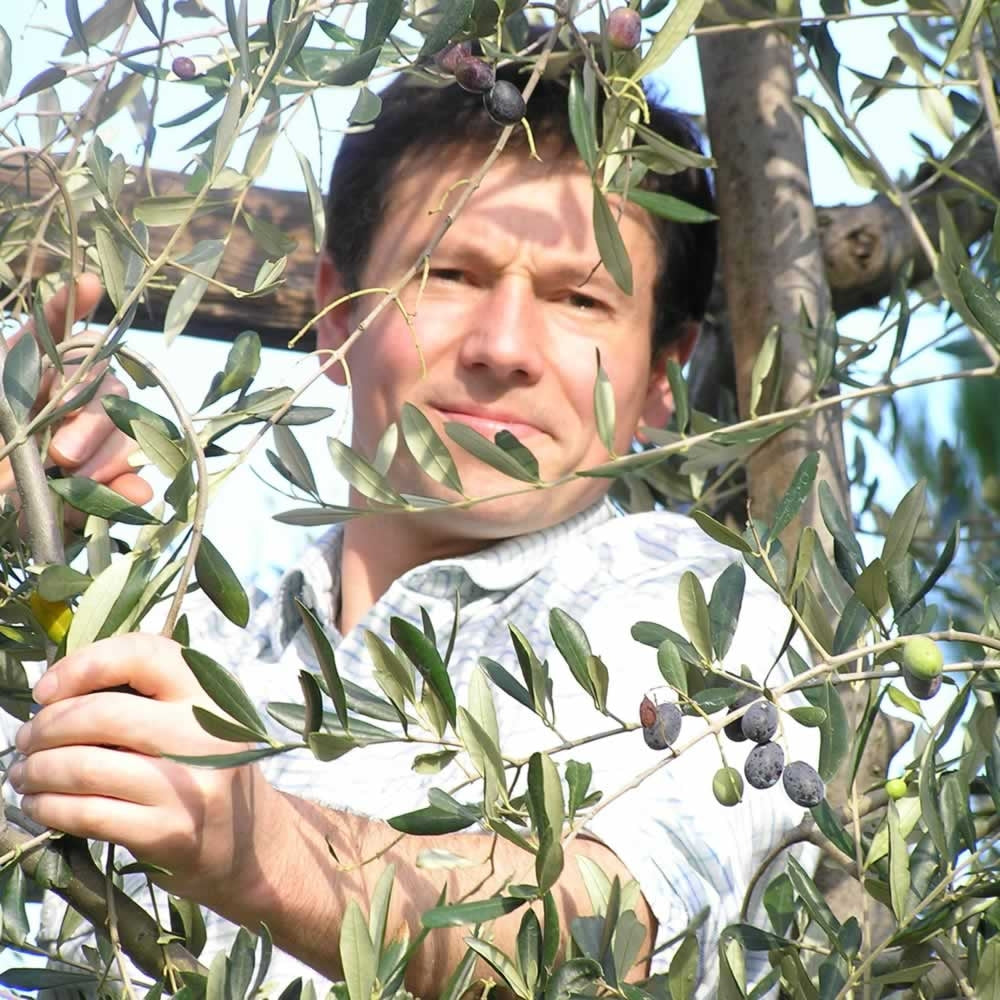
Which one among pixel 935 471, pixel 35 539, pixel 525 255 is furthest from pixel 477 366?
pixel 35 539

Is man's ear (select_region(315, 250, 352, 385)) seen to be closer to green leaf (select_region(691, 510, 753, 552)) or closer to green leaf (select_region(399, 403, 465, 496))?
green leaf (select_region(399, 403, 465, 496))

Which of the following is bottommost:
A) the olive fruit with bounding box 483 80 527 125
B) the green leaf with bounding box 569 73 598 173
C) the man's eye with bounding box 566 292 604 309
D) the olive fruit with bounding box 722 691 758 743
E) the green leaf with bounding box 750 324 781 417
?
the olive fruit with bounding box 722 691 758 743

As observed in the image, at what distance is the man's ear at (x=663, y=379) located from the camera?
6.66ft

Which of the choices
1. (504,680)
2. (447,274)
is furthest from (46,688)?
(447,274)

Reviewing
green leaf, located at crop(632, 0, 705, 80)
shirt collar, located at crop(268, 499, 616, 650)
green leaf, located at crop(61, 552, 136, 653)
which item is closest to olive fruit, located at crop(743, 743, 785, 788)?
green leaf, located at crop(61, 552, 136, 653)

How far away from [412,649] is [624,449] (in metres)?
1.05

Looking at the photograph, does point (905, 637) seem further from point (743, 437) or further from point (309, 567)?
point (309, 567)

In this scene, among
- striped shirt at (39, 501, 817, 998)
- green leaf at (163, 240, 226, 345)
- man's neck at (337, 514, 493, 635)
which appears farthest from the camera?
man's neck at (337, 514, 493, 635)

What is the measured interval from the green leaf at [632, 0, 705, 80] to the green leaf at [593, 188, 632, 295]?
0.01 meters

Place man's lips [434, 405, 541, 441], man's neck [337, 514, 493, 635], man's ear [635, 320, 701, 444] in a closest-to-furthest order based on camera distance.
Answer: man's lips [434, 405, 541, 441] < man's neck [337, 514, 493, 635] < man's ear [635, 320, 701, 444]

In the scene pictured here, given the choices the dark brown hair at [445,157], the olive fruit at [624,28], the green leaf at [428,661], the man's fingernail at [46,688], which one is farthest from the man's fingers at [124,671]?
the dark brown hair at [445,157]

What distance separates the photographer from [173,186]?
2084 millimetres

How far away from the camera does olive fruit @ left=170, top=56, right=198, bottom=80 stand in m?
1.17

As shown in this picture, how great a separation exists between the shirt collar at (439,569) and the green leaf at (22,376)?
2.47 feet
